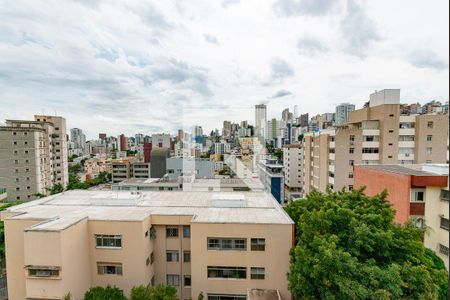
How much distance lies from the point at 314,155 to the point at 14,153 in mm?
37088

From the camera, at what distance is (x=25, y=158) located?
3022 centimetres

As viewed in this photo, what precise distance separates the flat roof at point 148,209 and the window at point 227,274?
193 cm

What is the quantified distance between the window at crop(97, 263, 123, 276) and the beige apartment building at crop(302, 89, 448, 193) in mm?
17555

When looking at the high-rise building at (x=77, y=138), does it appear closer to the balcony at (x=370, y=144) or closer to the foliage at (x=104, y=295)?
the balcony at (x=370, y=144)

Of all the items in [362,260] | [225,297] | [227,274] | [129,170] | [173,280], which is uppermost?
[362,260]

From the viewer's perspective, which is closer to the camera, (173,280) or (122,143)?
(173,280)

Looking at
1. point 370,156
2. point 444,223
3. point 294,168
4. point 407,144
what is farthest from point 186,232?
point 294,168

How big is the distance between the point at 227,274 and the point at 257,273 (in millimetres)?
1244

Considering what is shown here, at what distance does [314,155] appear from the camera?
27.9m

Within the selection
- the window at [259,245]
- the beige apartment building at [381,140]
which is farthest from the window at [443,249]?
the beige apartment building at [381,140]

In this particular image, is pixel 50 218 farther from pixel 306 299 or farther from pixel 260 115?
pixel 260 115

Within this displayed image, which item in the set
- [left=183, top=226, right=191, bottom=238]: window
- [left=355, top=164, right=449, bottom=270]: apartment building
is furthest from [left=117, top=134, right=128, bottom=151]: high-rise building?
[left=355, top=164, right=449, bottom=270]: apartment building

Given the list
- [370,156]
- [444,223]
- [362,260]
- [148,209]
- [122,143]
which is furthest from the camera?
[122,143]

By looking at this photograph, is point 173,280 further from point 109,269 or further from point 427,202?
point 427,202
